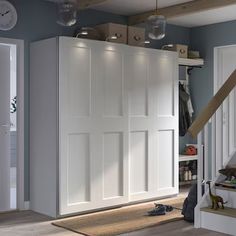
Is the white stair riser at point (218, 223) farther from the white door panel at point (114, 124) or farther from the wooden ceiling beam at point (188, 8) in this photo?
the wooden ceiling beam at point (188, 8)

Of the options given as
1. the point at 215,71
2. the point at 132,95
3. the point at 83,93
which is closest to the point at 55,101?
the point at 83,93

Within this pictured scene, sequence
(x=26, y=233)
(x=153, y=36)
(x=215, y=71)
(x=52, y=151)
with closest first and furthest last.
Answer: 1. (x=26, y=233)
2. (x=153, y=36)
3. (x=52, y=151)
4. (x=215, y=71)

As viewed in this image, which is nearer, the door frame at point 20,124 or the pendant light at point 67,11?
the pendant light at point 67,11

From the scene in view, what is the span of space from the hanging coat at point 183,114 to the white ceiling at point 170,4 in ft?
3.62

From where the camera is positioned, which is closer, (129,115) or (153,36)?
(153,36)

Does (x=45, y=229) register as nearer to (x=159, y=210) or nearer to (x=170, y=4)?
(x=159, y=210)

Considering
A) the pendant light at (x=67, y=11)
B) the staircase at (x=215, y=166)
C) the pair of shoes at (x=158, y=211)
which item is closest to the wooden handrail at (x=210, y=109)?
the staircase at (x=215, y=166)

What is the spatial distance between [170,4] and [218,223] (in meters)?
2.93

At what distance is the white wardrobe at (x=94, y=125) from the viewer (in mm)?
5012

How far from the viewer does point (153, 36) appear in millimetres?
4734

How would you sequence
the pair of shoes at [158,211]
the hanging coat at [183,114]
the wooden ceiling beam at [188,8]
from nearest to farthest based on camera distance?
the pair of shoes at [158,211] → the wooden ceiling beam at [188,8] → the hanging coat at [183,114]

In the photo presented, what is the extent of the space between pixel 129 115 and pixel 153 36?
125 cm

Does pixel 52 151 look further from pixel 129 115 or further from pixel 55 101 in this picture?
pixel 129 115

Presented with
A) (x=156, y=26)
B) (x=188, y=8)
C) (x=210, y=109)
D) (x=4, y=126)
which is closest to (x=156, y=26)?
(x=156, y=26)
